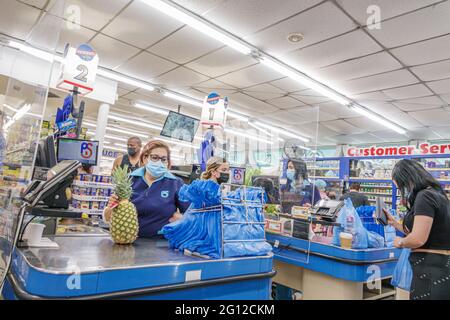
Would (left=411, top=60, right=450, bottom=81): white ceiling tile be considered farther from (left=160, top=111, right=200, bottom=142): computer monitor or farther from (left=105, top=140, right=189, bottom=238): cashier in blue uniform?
(left=105, top=140, right=189, bottom=238): cashier in blue uniform

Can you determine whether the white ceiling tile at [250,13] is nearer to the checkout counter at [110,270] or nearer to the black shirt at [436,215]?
the black shirt at [436,215]

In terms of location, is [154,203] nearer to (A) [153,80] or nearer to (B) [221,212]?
(B) [221,212]

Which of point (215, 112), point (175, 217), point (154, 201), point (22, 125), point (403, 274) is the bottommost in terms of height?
point (403, 274)

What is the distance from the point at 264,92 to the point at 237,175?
400 cm

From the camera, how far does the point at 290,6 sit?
4.14m

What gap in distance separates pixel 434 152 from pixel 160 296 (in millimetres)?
7351

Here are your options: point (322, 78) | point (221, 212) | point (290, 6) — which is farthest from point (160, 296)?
point (322, 78)

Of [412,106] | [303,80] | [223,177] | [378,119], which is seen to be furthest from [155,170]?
[378,119]

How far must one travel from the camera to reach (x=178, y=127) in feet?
20.7

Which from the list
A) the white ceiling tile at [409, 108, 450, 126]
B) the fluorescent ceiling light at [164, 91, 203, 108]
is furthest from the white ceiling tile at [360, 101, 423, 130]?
the fluorescent ceiling light at [164, 91, 203, 108]

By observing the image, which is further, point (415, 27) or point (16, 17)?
point (16, 17)

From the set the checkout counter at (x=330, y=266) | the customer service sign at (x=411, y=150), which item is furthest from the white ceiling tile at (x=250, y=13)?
the customer service sign at (x=411, y=150)

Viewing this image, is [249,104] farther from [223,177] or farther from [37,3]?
[223,177]

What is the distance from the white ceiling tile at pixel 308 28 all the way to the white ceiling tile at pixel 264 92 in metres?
1.75
